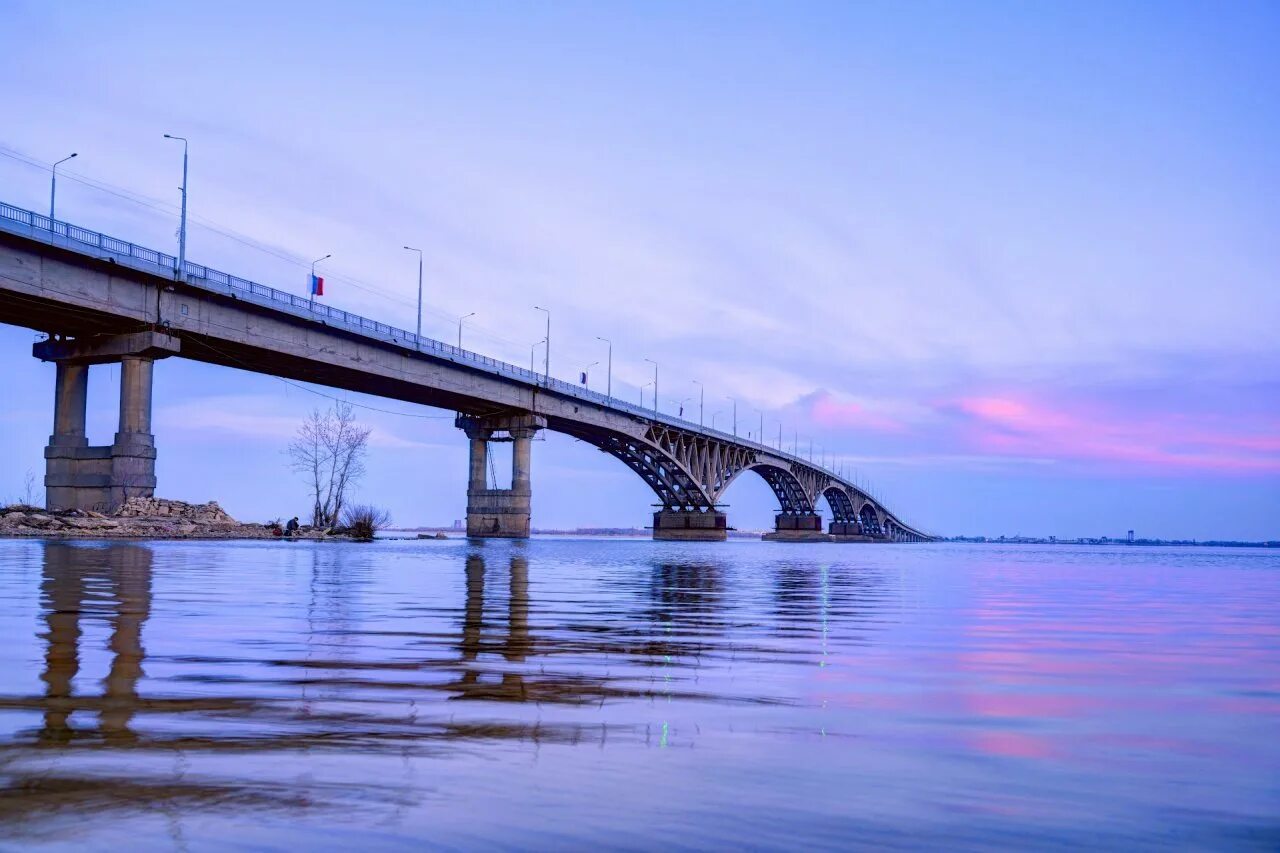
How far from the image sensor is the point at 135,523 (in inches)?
1859

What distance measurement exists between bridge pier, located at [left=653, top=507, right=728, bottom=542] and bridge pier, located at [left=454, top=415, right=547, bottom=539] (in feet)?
111

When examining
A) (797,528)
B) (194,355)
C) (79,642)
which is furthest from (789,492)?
(79,642)

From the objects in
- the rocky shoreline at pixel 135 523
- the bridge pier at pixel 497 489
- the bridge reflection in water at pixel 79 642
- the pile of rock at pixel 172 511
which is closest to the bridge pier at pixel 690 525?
the bridge pier at pixel 497 489

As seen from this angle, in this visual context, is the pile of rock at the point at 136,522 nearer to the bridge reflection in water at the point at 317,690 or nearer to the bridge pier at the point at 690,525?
the bridge reflection in water at the point at 317,690

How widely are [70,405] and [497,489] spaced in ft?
152

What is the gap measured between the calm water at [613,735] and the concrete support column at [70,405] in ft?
161

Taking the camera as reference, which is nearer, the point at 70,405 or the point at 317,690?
the point at 317,690

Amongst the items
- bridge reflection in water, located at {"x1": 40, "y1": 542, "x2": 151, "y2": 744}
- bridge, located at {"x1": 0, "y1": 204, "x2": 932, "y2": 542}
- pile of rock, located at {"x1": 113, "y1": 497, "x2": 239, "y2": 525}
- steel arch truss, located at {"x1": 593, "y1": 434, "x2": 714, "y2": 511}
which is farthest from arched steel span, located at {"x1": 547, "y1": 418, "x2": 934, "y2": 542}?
bridge reflection in water, located at {"x1": 40, "y1": 542, "x2": 151, "y2": 744}

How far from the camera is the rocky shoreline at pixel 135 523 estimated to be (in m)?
44.2

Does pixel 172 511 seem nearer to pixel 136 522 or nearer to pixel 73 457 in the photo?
pixel 136 522

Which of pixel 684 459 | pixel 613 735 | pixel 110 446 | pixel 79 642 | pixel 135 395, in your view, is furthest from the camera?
pixel 684 459

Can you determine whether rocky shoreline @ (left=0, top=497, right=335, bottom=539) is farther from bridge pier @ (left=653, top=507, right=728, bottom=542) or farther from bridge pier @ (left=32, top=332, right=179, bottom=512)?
bridge pier @ (left=653, top=507, right=728, bottom=542)

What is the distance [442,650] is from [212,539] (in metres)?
46.2

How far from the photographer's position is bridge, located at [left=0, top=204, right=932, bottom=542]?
153 feet
